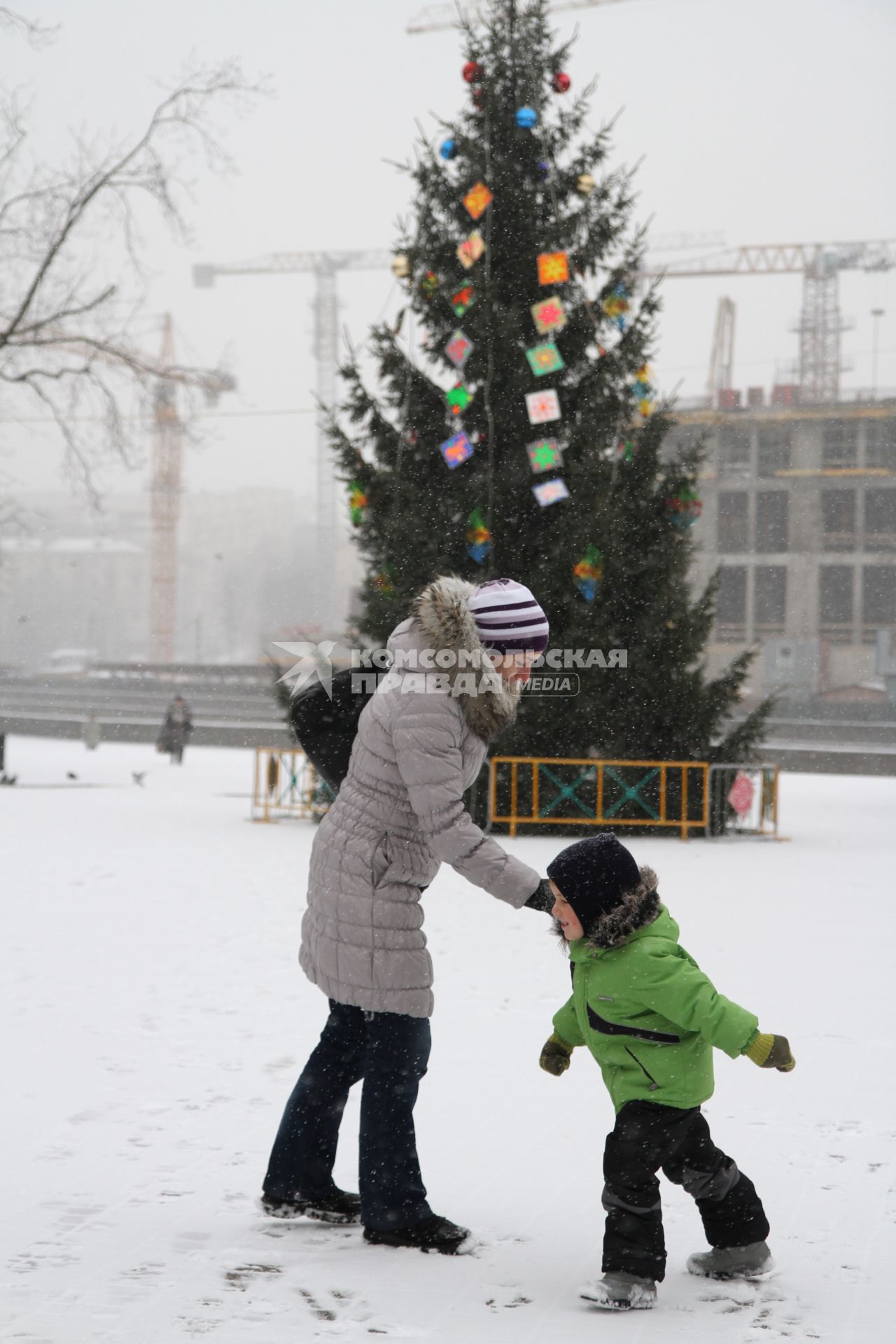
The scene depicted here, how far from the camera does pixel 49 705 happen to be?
→ 169 ft

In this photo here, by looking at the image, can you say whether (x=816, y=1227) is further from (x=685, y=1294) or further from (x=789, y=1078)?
(x=789, y=1078)

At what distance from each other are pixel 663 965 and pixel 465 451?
12.2 m

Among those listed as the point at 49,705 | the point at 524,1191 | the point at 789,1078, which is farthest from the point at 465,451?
the point at 49,705

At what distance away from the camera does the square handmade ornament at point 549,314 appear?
14938 millimetres

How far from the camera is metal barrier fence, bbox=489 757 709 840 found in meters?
14.8

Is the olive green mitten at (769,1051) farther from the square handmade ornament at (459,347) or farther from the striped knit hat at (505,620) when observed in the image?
the square handmade ornament at (459,347)

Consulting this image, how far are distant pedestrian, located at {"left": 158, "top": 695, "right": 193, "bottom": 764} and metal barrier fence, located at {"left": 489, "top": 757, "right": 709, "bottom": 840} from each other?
14812 mm

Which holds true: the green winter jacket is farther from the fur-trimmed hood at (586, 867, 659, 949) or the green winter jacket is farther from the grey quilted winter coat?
the grey quilted winter coat

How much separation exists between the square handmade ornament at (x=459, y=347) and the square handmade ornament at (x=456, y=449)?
Answer: 828 mm

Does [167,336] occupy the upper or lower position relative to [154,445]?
upper

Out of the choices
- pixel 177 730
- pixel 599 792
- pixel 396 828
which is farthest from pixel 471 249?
pixel 177 730

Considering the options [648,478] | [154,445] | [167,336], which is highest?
[167,336]

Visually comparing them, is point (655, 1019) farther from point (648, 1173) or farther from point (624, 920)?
point (648, 1173)

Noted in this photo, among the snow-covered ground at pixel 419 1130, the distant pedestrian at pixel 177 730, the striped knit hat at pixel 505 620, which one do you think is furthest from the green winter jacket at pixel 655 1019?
the distant pedestrian at pixel 177 730
